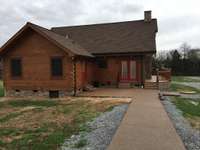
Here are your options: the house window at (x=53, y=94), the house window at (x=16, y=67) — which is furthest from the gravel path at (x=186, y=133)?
the house window at (x=16, y=67)

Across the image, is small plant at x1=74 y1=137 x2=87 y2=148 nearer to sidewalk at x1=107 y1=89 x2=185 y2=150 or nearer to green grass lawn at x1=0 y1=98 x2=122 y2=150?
green grass lawn at x1=0 y1=98 x2=122 y2=150

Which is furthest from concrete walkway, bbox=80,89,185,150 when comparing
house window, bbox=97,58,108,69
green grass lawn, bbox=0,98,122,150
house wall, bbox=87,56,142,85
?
house window, bbox=97,58,108,69

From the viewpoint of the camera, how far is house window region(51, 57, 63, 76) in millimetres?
14250

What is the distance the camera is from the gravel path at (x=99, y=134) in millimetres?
5238

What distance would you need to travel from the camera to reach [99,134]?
605 cm

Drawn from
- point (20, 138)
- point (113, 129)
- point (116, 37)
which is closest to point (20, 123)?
point (20, 138)

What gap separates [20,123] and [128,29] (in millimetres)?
14741

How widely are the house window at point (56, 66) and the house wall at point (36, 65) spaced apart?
0.23 metres

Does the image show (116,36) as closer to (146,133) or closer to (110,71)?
(110,71)

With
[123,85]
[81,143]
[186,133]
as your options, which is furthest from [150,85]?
[81,143]

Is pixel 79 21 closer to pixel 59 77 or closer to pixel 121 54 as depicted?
pixel 121 54

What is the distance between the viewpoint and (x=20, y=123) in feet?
24.8

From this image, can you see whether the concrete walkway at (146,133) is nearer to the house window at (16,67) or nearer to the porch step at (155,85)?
the porch step at (155,85)

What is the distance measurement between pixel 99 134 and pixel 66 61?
8.66 m
